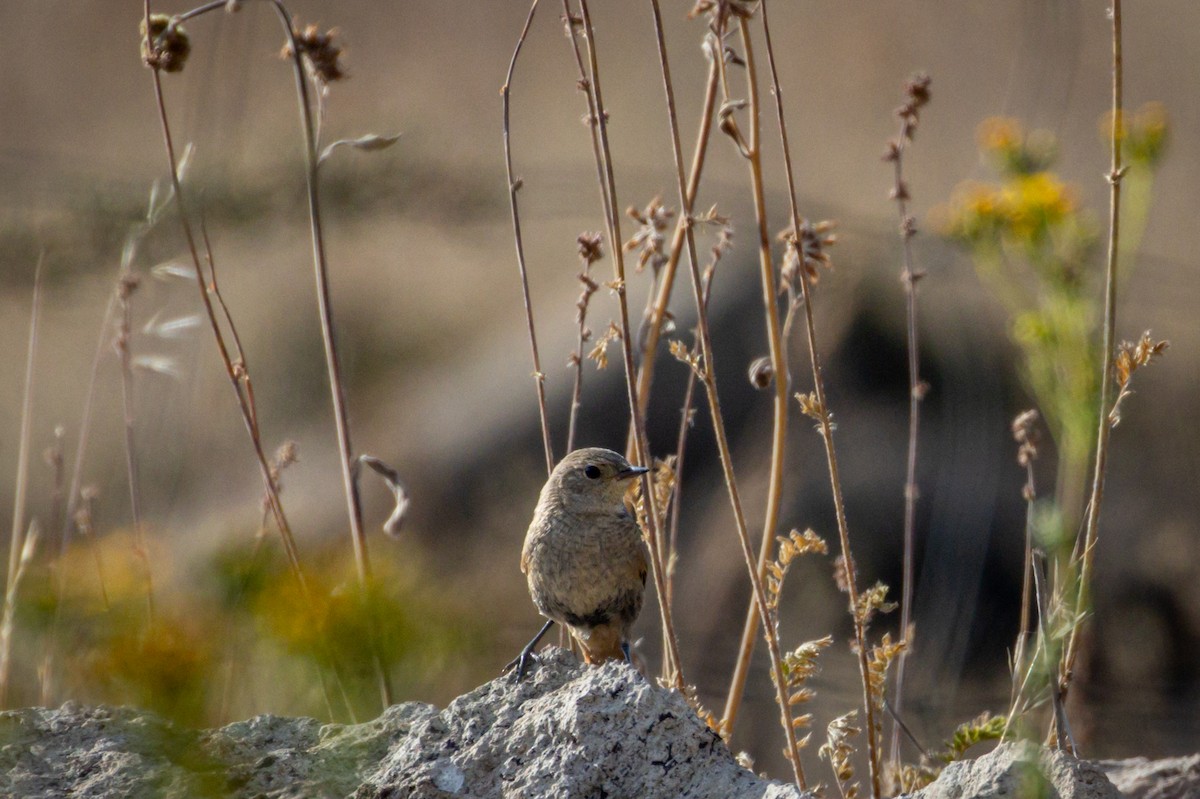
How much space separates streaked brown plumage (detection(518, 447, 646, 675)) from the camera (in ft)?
12.3

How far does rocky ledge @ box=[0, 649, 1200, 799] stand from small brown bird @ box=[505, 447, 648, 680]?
102 cm

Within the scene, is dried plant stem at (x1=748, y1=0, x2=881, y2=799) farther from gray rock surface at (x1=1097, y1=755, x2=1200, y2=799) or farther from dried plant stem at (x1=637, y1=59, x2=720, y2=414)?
gray rock surface at (x1=1097, y1=755, x2=1200, y2=799)

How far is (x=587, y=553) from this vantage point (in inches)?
148

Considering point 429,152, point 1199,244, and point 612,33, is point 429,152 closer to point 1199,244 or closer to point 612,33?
point 612,33

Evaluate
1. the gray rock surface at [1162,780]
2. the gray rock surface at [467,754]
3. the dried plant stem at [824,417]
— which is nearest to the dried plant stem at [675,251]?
the dried plant stem at [824,417]

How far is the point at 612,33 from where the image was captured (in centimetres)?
1275

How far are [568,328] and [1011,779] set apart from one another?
26.2 ft

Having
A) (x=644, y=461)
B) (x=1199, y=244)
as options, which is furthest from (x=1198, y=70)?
(x=644, y=461)

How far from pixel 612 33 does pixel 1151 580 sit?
6978mm

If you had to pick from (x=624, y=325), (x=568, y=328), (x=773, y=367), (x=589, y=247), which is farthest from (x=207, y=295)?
(x=568, y=328)

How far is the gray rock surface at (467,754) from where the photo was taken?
245 centimetres

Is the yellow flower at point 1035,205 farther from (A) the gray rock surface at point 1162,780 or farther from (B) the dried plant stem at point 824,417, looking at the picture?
(A) the gray rock surface at point 1162,780

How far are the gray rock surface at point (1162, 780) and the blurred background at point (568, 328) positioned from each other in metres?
1.97

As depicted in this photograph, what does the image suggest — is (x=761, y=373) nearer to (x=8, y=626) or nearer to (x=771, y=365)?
(x=771, y=365)
